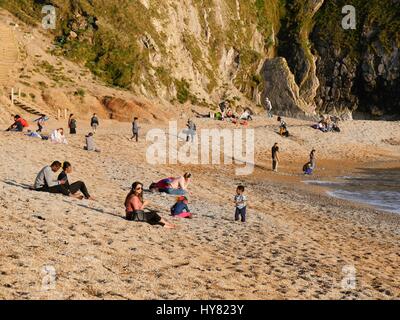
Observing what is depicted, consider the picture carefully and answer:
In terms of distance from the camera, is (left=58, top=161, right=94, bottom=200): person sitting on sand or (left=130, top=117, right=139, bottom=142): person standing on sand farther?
(left=130, top=117, right=139, bottom=142): person standing on sand

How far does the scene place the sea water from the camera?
2295 centimetres

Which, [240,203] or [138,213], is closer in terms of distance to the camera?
[138,213]

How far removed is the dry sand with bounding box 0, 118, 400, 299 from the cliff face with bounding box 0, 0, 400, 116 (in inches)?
1152

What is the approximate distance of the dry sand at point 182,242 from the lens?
26.9 feet

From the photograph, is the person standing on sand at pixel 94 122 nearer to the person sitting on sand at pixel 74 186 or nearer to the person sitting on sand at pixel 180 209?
the person sitting on sand at pixel 74 186

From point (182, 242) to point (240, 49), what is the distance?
68.4 meters

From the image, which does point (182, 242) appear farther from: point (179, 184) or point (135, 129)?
point (135, 129)

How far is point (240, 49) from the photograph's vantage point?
7669cm

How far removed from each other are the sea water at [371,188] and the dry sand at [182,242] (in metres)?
1.50

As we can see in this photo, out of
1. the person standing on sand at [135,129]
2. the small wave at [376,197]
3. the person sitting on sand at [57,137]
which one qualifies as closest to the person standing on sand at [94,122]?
the person standing on sand at [135,129]

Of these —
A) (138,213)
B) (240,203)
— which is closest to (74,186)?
(138,213)

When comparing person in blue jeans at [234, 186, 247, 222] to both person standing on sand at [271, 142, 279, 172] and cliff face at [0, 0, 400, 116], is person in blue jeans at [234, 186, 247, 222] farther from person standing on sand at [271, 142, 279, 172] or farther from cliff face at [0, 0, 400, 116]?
cliff face at [0, 0, 400, 116]

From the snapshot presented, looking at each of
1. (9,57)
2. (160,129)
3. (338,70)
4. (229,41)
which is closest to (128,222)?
(9,57)

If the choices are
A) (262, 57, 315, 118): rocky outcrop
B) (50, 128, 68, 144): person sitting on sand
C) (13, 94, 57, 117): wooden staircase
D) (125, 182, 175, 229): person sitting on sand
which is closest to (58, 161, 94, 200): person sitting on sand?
(125, 182, 175, 229): person sitting on sand
